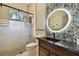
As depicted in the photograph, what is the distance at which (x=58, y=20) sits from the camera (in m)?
1.70

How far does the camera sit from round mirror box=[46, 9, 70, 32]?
166cm

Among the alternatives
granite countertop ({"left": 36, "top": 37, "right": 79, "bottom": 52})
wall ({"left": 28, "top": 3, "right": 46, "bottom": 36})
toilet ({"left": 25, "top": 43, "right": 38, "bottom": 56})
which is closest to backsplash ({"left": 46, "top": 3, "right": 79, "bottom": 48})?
granite countertop ({"left": 36, "top": 37, "right": 79, "bottom": 52})

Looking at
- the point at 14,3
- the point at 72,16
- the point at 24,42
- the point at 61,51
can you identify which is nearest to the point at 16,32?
the point at 24,42

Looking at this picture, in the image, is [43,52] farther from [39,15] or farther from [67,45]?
[39,15]

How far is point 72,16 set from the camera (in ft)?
5.33

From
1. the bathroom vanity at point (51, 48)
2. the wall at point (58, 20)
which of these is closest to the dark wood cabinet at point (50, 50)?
the bathroom vanity at point (51, 48)

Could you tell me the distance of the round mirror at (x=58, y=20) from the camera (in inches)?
65.4

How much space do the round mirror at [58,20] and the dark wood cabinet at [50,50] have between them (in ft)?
→ 0.63

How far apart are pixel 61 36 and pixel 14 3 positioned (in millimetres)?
698

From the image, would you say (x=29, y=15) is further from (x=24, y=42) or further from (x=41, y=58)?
(x=41, y=58)

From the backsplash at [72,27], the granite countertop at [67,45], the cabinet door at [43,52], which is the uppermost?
the backsplash at [72,27]

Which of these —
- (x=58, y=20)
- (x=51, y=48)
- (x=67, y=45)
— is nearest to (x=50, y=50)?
(x=51, y=48)

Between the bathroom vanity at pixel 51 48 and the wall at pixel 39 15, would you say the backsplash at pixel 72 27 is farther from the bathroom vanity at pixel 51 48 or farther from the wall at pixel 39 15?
the wall at pixel 39 15

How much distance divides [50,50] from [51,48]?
0.10 ft
